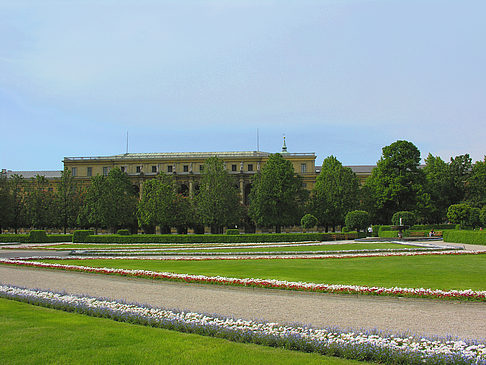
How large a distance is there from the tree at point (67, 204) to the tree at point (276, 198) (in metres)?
30.1

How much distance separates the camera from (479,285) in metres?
14.4

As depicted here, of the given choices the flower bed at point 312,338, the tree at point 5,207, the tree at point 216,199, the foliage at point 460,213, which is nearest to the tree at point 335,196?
the tree at point 216,199

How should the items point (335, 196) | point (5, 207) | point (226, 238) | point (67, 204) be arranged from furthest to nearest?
point (67, 204), point (335, 196), point (5, 207), point (226, 238)

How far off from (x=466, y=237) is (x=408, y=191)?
2481 centimetres

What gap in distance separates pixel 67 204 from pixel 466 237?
60.4 m

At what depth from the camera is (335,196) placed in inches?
2783

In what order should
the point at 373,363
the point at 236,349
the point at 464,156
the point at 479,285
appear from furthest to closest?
the point at 464,156 < the point at 479,285 < the point at 236,349 < the point at 373,363

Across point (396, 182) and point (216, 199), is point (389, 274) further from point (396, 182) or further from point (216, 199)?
Answer: point (396, 182)

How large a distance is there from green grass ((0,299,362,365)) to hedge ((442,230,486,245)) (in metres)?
38.3

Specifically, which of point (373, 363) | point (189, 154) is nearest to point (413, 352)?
point (373, 363)

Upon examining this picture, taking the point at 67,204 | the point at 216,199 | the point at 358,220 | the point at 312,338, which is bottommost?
the point at 312,338

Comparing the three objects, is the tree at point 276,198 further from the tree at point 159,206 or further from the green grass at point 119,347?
the green grass at point 119,347

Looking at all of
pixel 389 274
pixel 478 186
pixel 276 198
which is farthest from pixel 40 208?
pixel 478 186

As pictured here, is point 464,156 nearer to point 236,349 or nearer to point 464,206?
point 464,206
